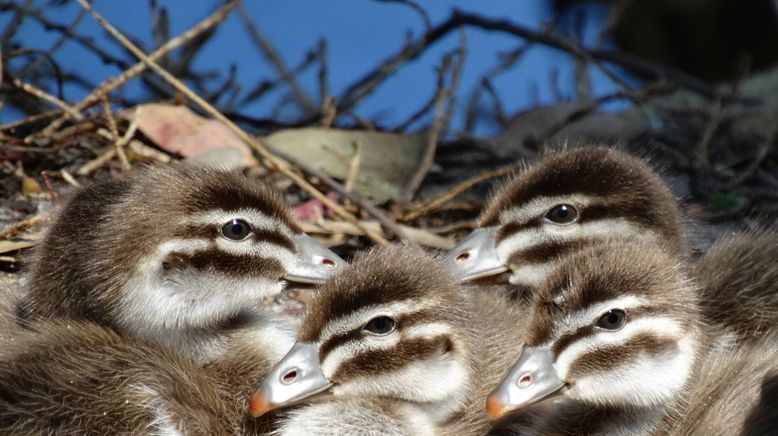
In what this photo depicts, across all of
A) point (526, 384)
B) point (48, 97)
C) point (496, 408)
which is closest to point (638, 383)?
point (526, 384)

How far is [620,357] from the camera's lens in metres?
3.71

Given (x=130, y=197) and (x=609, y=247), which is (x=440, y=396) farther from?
(x=130, y=197)

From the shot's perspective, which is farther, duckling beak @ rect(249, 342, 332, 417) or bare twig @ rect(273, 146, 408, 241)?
bare twig @ rect(273, 146, 408, 241)

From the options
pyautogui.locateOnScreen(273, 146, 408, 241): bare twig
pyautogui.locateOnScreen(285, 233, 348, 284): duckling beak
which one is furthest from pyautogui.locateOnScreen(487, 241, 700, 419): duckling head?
pyautogui.locateOnScreen(273, 146, 408, 241): bare twig

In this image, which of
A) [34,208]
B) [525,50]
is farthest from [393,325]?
[525,50]

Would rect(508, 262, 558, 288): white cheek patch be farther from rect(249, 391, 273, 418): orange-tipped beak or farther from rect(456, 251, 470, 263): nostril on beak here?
rect(249, 391, 273, 418): orange-tipped beak

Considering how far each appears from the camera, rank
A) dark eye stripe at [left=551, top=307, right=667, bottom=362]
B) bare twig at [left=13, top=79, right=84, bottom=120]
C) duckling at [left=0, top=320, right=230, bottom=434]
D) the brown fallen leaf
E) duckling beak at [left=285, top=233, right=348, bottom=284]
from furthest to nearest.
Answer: the brown fallen leaf
bare twig at [left=13, top=79, right=84, bottom=120]
duckling beak at [left=285, top=233, right=348, bottom=284]
dark eye stripe at [left=551, top=307, right=667, bottom=362]
duckling at [left=0, top=320, right=230, bottom=434]

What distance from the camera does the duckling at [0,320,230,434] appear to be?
344 cm

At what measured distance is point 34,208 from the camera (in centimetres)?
520

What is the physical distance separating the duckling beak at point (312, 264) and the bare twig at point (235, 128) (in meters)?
0.86

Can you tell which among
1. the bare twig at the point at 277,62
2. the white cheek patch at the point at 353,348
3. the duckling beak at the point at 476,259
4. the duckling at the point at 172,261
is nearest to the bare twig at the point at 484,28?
the bare twig at the point at 277,62

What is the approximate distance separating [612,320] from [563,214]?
78cm

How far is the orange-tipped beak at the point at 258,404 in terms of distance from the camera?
3627mm

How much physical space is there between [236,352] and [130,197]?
592mm
